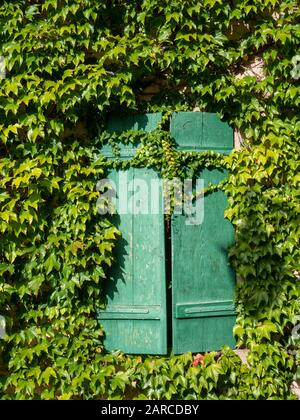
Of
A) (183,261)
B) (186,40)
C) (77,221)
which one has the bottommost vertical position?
(183,261)

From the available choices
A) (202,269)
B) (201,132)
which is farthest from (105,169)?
(202,269)

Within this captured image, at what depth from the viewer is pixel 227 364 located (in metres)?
3.41

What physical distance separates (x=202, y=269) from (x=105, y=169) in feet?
3.70

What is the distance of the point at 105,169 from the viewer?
12.0 feet

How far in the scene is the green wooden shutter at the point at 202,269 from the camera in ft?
11.4

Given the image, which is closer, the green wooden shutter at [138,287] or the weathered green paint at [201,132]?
the green wooden shutter at [138,287]

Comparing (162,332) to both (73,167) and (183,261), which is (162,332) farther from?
(73,167)

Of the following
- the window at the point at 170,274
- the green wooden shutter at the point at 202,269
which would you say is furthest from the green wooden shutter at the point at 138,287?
the green wooden shutter at the point at 202,269

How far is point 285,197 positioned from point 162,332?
1.44 m

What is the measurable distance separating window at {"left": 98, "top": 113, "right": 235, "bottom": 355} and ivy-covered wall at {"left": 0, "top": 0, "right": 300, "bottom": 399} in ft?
0.35

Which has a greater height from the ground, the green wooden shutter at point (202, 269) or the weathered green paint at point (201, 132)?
the weathered green paint at point (201, 132)

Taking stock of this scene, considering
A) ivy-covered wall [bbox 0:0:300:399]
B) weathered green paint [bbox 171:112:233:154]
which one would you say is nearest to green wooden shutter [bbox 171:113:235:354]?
weathered green paint [bbox 171:112:233:154]

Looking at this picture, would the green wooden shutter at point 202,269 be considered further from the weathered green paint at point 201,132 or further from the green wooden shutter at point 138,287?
the green wooden shutter at point 138,287
